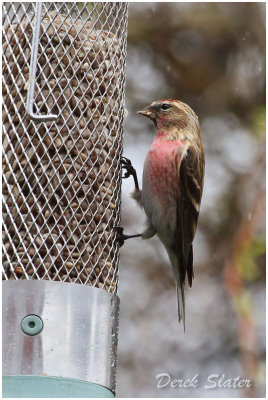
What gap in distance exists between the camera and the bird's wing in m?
5.69

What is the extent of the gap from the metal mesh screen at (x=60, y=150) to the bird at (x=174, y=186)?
2.43 ft

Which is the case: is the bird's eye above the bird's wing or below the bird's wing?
above

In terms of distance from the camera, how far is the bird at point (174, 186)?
18.4 ft

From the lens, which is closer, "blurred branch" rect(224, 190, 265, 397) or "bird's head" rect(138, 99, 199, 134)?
"bird's head" rect(138, 99, 199, 134)

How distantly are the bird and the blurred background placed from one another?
2342 mm

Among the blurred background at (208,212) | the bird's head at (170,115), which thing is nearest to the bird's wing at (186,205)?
the bird's head at (170,115)

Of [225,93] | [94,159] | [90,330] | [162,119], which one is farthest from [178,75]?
[90,330]

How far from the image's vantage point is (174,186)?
5703 millimetres

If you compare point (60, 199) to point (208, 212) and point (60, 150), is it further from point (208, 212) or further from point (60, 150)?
point (208, 212)

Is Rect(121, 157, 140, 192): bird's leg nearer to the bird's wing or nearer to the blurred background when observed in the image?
the bird's wing

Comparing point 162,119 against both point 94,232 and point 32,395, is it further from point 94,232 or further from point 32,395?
point 32,395

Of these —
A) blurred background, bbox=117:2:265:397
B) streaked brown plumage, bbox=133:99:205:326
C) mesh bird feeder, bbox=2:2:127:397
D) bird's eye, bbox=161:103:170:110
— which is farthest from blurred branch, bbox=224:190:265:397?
mesh bird feeder, bbox=2:2:127:397

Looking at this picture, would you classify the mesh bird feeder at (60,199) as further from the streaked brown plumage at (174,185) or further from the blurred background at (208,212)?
the blurred background at (208,212)

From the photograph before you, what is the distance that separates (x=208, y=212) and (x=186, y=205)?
305 cm
